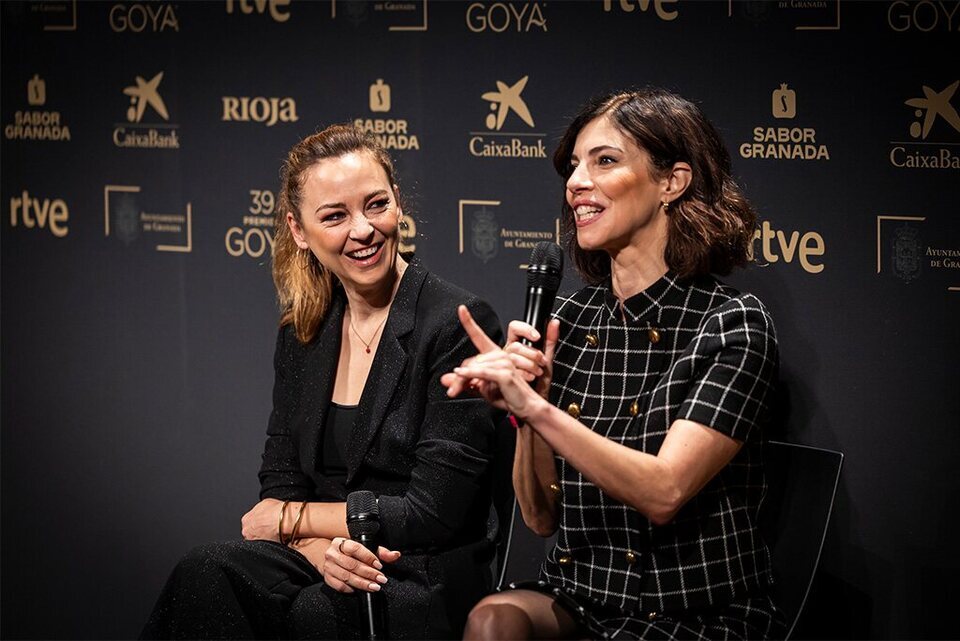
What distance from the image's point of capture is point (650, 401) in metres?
2.44

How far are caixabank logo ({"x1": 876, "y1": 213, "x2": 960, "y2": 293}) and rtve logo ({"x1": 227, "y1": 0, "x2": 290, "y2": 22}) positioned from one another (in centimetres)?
184

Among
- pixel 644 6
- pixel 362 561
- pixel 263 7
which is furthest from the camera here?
pixel 263 7

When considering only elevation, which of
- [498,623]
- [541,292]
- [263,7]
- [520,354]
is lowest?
[498,623]

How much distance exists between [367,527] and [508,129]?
125 centimetres

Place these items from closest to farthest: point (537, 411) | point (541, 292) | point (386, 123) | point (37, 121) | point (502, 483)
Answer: point (537, 411), point (541, 292), point (502, 483), point (386, 123), point (37, 121)

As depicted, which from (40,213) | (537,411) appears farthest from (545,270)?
(40,213)

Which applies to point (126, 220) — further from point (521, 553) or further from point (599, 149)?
point (599, 149)

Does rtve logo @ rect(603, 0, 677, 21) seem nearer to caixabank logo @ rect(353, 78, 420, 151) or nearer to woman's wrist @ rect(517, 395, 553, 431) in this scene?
caixabank logo @ rect(353, 78, 420, 151)

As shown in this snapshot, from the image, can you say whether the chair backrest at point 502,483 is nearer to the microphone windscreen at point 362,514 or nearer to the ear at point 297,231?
the microphone windscreen at point 362,514

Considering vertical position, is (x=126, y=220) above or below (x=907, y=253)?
above

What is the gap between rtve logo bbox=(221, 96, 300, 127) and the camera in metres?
3.63

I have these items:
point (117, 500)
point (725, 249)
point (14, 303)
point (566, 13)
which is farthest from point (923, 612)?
point (14, 303)

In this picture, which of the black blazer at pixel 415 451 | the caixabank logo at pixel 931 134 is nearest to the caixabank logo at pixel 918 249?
the caixabank logo at pixel 931 134

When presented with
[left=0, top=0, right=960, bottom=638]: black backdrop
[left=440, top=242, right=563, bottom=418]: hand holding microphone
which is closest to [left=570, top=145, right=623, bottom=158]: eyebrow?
[left=440, top=242, right=563, bottom=418]: hand holding microphone
